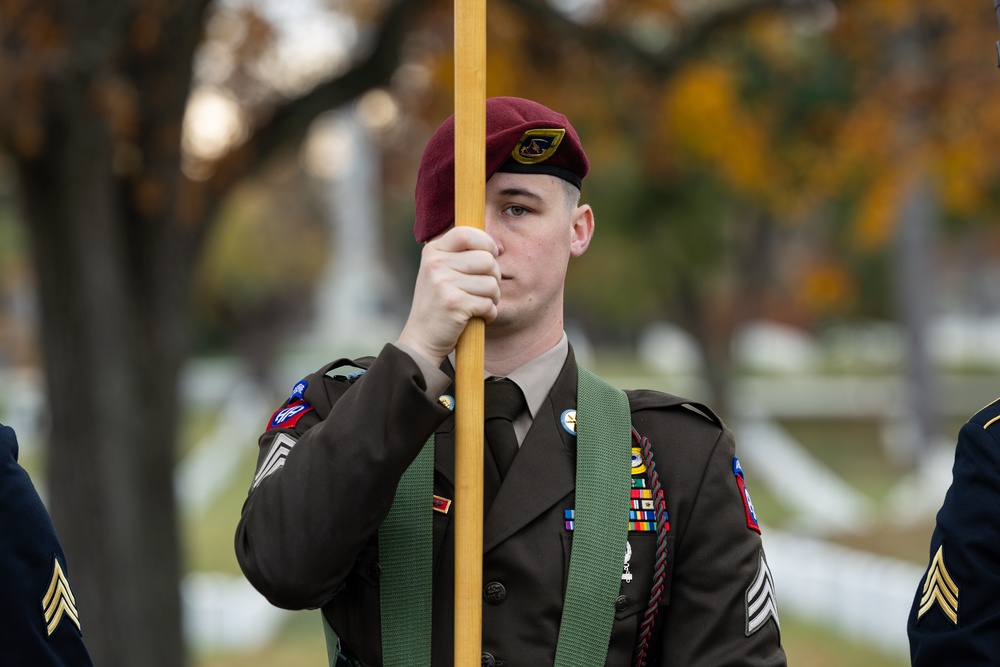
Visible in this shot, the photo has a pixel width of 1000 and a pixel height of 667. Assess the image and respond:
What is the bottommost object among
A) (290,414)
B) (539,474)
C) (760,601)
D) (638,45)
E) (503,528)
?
(760,601)

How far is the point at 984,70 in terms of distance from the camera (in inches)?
375

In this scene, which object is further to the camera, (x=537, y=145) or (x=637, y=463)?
(x=637, y=463)

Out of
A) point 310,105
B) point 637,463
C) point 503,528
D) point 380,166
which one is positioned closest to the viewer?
point 503,528

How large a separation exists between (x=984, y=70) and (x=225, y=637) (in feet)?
25.6

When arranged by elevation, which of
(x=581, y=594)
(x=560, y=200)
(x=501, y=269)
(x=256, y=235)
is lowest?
(x=581, y=594)

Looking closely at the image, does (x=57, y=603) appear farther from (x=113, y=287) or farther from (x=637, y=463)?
(x=113, y=287)

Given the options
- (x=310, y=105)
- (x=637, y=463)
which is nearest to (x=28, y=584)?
(x=637, y=463)

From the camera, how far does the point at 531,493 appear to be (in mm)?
2332

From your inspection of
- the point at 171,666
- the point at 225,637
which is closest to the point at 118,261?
the point at 171,666

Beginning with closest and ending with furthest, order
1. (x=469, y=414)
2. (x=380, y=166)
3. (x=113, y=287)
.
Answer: (x=469, y=414), (x=113, y=287), (x=380, y=166)

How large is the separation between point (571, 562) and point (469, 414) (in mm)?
336

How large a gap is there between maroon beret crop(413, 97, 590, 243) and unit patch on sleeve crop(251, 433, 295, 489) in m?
0.44

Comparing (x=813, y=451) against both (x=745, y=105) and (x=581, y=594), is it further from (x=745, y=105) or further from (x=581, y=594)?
(x=581, y=594)

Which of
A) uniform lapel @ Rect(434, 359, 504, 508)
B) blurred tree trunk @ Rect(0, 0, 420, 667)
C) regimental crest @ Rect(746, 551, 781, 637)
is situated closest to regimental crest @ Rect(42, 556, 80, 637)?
uniform lapel @ Rect(434, 359, 504, 508)
